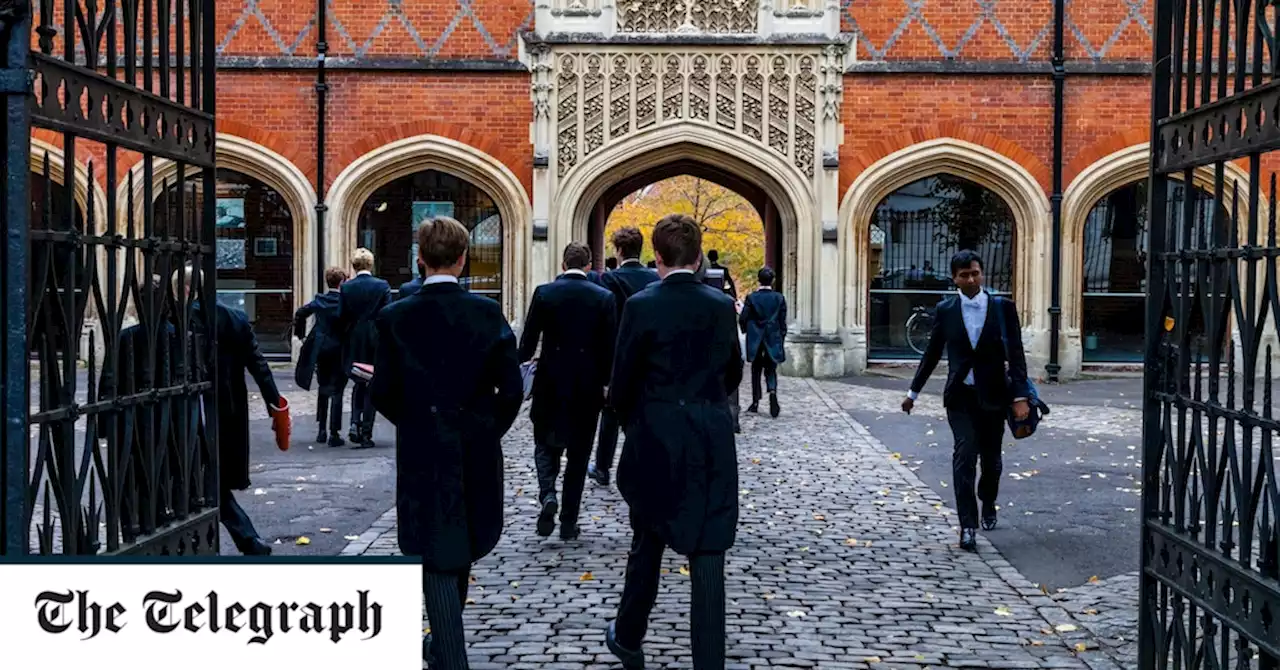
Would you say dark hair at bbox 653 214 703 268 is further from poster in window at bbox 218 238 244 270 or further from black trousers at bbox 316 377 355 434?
poster in window at bbox 218 238 244 270

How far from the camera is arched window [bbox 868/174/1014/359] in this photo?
2078 centimetres

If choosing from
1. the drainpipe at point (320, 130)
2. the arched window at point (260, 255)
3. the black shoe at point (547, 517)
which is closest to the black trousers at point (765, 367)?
the black shoe at point (547, 517)

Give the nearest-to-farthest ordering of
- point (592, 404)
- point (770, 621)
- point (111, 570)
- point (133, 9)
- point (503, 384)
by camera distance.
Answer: point (111, 570) < point (133, 9) < point (503, 384) < point (770, 621) < point (592, 404)

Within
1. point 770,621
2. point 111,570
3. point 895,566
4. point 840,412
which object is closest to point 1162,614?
point 770,621

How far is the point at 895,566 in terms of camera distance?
7.32 m

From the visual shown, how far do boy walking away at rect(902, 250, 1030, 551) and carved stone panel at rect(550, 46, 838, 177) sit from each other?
12.1m

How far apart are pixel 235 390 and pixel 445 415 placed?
251 cm

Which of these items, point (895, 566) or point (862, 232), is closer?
point (895, 566)

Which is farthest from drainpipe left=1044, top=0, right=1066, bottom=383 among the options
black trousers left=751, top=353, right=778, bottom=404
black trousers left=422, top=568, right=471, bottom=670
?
black trousers left=422, top=568, right=471, bottom=670

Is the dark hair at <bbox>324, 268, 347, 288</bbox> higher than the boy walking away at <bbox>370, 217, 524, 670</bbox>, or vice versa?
the dark hair at <bbox>324, 268, 347, 288</bbox>

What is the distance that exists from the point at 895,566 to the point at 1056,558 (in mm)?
906

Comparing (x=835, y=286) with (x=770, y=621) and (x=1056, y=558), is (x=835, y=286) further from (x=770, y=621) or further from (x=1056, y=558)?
(x=770, y=621)

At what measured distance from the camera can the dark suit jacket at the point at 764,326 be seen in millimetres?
14164

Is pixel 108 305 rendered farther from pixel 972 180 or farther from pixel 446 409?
pixel 972 180
